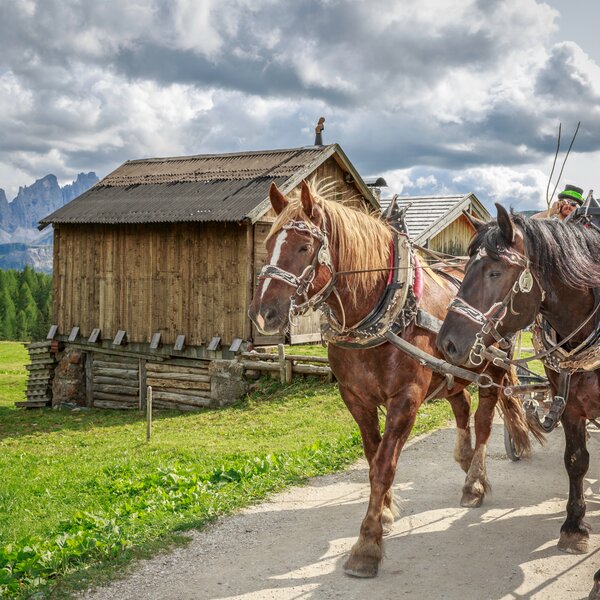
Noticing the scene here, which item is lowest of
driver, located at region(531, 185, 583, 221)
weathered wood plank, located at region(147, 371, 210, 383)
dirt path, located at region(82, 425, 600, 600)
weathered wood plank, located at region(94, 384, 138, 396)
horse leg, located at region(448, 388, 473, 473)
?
weathered wood plank, located at region(94, 384, 138, 396)

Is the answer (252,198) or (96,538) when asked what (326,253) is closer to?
(96,538)

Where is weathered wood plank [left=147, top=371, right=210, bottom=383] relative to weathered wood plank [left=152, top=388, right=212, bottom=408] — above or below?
above

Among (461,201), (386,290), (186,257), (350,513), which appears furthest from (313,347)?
(386,290)

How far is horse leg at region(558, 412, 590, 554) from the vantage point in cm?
477

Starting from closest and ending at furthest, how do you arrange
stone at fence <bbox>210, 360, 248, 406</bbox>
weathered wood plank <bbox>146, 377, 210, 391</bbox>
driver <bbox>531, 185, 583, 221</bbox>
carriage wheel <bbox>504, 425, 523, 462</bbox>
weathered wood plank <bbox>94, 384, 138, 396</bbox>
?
driver <bbox>531, 185, 583, 221</bbox> < carriage wheel <bbox>504, 425, 523, 462</bbox> < stone at fence <bbox>210, 360, 248, 406</bbox> < weathered wood plank <bbox>146, 377, 210, 391</bbox> < weathered wood plank <bbox>94, 384, 138, 396</bbox>

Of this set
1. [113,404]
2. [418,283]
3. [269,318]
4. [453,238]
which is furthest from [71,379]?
[269,318]

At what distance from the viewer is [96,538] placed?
532 cm

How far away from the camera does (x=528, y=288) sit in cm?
407

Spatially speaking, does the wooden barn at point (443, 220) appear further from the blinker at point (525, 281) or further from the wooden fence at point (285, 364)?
the blinker at point (525, 281)

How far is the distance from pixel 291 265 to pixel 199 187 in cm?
1544

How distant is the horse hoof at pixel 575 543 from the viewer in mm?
4973

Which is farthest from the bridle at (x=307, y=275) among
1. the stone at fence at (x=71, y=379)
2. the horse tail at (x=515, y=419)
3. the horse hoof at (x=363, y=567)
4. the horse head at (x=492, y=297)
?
the stone at fence at (x=71, y=379)

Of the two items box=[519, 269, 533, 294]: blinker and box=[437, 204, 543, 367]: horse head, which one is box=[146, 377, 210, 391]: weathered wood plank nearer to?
box=[437, 204, 543, 367]: horse head

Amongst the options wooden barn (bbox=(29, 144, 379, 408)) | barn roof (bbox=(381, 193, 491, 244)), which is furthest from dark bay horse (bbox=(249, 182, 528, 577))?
barn roof (bbox=(381, 193, 491, 244))
